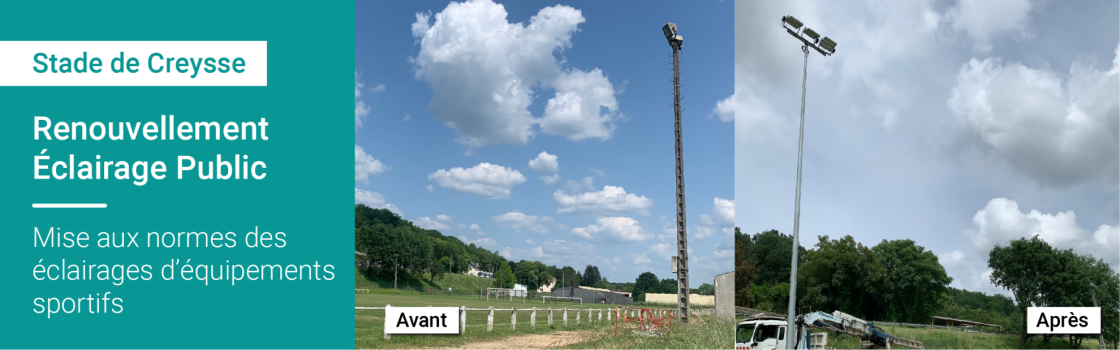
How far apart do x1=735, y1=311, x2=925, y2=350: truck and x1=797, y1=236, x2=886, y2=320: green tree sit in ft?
10.9

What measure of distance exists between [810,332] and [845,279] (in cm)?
740

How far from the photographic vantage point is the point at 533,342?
16406mm

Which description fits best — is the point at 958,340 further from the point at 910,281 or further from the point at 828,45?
the point at 828,45

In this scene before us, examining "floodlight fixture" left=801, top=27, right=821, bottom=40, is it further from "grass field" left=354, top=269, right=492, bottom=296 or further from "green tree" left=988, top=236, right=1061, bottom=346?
"grass field" left=354, top=269, right=492, bottom=296

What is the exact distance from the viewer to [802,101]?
1327 cm

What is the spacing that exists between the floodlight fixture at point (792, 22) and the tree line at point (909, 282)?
1311cm

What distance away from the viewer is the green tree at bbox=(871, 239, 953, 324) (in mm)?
25062

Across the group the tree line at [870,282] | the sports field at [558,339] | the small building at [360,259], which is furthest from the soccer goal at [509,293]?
the sports field at [558,339]

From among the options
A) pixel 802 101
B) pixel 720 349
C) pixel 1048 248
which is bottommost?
pixel 720 349

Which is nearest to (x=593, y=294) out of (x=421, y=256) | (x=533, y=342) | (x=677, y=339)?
(x=421, y=256)

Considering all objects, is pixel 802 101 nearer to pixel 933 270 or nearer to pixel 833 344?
pixel 833 344

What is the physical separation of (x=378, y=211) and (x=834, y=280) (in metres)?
92.9

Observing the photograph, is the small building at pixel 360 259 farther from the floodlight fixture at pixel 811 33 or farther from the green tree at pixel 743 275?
the floodlight fixture at pixel 811 33

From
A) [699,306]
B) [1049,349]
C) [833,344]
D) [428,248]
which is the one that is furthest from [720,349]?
[428,248]
